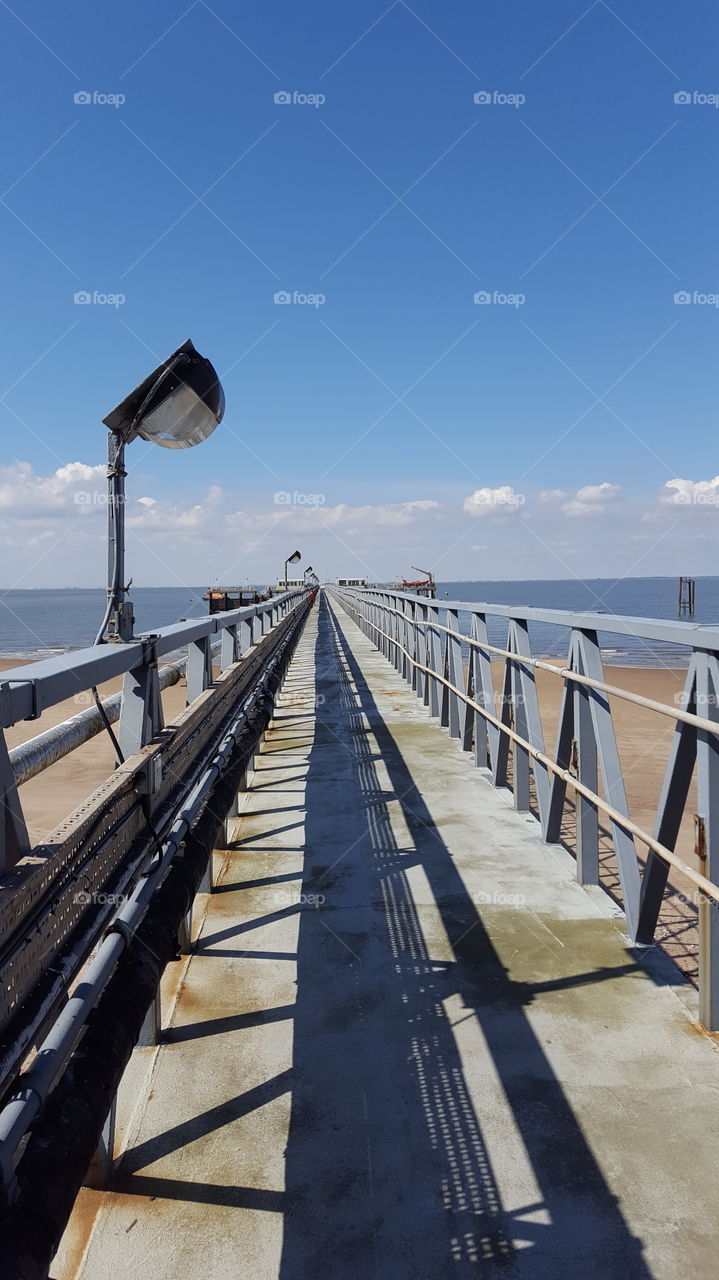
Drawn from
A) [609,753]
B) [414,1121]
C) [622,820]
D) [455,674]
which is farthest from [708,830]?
[455,674]

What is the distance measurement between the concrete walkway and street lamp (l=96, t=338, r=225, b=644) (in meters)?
1.55

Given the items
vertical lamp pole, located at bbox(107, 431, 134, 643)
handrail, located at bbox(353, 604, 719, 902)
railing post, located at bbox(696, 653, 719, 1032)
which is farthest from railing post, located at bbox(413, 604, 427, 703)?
railing post, located at bbox(696, 653, 719, 1032)

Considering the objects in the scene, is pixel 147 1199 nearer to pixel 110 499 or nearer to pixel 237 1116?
pixel 237 1116

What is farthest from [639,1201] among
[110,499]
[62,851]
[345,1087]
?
[110,499]

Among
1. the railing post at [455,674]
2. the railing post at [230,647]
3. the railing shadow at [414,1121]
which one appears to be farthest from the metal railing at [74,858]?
the railing post at [455,674]

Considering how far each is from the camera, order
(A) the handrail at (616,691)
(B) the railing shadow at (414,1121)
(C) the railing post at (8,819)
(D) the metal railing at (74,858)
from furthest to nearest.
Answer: (A) the handrail at (616,691) < (B) the railing shadow at (414,1121) < (C) the railing post at (8,819) < (D) the metal railing at (74,858)

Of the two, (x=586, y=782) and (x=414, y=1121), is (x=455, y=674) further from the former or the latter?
(x=414, y=1121)

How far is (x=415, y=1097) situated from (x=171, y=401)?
266 centimetres

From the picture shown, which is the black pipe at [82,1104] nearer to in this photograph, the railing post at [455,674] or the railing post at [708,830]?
the railing post at [708,830]

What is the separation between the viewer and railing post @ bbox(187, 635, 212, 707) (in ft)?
14.4

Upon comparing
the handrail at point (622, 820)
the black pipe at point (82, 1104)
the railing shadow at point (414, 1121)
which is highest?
the handrail at point (622, 820)

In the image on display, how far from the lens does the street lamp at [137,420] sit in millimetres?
3045

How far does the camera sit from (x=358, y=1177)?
206 centimetres

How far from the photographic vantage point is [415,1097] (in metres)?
2.36
